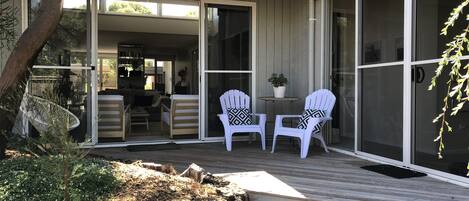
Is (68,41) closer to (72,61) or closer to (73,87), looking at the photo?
(72,61)

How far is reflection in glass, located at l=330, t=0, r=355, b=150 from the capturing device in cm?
543

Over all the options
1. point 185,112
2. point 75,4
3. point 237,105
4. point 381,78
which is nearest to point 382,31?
point 381,78

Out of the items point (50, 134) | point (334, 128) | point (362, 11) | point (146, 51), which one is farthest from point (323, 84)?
point (146, 51)

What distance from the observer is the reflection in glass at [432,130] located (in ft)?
12.7

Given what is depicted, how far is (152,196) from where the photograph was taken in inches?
113

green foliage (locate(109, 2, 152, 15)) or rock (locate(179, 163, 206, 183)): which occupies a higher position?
green foliage (locate(109, 2, 152, 15))

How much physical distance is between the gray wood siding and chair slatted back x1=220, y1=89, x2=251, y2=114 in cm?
49

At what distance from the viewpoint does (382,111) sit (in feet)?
15.7

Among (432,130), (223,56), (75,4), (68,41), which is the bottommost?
(432,130)

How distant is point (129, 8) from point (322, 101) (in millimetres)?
5314

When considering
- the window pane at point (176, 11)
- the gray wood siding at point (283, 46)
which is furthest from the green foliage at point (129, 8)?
the gray wood siding at point (283, 46)

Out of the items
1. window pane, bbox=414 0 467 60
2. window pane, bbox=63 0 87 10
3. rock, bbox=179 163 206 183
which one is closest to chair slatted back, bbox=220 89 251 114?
window pane, bbox=63 0 87 10

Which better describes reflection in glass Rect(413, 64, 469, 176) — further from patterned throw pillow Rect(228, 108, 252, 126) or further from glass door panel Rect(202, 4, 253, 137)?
glass door panel Rect(202, 4, 253, 137)

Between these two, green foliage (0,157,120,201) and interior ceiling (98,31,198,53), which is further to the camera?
interior ceiling (98,31,198,53)
